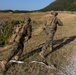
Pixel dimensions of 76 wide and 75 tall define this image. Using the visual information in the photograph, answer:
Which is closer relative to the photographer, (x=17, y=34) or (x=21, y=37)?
(x=17, y=34)

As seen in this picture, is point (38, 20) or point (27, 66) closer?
point (27, 66)

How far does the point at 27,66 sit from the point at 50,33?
3.18 m

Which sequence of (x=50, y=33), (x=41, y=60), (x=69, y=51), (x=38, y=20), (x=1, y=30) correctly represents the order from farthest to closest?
(x=38, y=20)
(x=1, y=30)
(x=69, y=51)
(x=50, y=33)
(x=41, y=60)

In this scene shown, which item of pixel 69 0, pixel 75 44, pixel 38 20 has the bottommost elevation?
pixel 69 0

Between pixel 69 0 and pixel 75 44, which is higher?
pixel 75 44

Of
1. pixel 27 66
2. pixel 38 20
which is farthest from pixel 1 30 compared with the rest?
pixel 27 66

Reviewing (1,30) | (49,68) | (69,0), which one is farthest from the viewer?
(69,0)

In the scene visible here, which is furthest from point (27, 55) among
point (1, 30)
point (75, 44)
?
point (1, 30)

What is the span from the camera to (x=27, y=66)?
576 inches

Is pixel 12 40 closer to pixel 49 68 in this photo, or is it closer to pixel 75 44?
pixel 49 68

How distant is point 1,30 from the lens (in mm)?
33312

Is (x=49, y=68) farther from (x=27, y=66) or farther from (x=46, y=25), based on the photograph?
(x=46, y=25)

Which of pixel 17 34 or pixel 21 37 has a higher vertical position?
pixel 17 34

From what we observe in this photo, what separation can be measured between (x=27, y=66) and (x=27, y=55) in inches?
87.7
